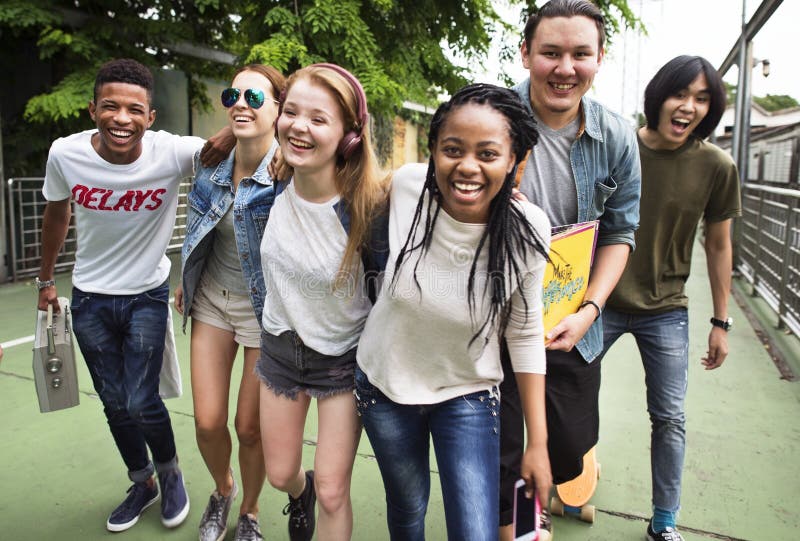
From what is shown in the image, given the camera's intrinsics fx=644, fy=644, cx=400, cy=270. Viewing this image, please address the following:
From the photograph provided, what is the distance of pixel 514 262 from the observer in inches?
70.0

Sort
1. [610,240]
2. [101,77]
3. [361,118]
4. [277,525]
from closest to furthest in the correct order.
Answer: [361,118]
[610,240]
[101,77]
[277,525]

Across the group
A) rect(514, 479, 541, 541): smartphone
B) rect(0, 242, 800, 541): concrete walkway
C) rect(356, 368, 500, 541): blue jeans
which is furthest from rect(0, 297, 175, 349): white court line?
rect(514, 479, 541, 541): smartphone

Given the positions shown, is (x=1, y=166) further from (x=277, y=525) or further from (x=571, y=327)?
(x=571, y=327)

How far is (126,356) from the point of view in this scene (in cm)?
272

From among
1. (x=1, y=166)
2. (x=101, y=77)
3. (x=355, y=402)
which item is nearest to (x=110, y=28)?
(x=1, y=166)

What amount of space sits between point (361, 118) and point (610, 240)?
100cm

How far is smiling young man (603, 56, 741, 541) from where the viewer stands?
2.63m

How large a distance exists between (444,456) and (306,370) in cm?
55

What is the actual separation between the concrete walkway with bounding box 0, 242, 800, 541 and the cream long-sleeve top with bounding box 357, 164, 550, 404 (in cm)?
124

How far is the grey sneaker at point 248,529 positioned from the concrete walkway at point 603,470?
4.0 inches

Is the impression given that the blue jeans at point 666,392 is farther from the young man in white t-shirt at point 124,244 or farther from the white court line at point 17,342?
the white court line at point 17,342

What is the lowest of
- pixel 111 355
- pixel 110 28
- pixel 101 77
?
pixel 111 355

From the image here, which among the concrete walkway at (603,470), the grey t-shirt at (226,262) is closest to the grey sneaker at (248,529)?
the concrete walkway at (603,470)

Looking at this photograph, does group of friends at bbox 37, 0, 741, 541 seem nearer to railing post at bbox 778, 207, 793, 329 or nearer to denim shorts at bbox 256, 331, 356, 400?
denim shorts at bbox 256, 331, 356, 400
